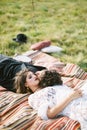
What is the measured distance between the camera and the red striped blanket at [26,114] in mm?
3684

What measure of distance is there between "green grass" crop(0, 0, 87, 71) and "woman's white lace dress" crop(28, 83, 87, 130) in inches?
69.4

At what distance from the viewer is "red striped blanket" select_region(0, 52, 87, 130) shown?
3.68 m

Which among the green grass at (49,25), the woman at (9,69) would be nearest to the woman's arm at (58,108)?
the woman at (9,69)

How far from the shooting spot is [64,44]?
6.89 metres

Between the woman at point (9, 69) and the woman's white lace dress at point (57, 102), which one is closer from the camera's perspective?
the woman's white lace dress at point (57, 102)

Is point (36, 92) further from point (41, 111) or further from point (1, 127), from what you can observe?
point (1, 127)

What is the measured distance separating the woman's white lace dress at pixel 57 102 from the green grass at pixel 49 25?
176 centimetres

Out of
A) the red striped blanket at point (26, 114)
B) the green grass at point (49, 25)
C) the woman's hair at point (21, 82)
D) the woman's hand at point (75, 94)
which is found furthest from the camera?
the green grass at point (49, 25)

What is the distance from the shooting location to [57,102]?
3.90 metres

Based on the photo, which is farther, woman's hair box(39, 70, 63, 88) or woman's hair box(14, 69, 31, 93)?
woman's hair box(14, 69, 31, 93)

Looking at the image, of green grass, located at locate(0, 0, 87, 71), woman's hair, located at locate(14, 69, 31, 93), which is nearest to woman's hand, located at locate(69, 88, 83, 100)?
woman's hair, located at locate(14, 69, 31, 93)

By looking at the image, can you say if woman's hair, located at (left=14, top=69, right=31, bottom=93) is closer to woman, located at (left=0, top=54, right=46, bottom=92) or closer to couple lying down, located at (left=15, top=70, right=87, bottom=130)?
couple lying down, located at (left=15, top=70, right=87, bottom=130)

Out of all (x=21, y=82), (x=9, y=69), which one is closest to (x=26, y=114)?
(x=21, y=82)

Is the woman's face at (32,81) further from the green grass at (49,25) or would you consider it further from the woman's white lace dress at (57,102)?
the green grass at (49,25)
